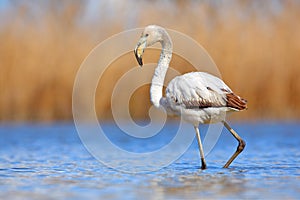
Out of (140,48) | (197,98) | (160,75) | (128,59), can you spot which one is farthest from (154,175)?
(128,59)

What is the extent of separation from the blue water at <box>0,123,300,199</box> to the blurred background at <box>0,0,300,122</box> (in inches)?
123

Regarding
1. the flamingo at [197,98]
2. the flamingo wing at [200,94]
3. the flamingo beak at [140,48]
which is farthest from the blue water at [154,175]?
the flamingo beak at [140,48]

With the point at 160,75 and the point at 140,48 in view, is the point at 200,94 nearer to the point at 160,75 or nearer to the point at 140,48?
the point at 160,75

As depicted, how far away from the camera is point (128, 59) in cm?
1525

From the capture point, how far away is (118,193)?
6344 millimetres

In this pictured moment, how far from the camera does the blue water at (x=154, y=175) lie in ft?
20.9

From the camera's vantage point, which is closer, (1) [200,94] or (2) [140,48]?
(1) [200,94]

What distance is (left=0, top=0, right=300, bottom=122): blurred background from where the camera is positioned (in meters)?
15.7

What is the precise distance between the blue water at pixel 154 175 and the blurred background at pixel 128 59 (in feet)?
10.3

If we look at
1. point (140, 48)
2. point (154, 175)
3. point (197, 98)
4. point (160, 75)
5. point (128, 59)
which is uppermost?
point (128, 59)

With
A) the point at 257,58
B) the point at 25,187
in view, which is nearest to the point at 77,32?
the point at 257,58

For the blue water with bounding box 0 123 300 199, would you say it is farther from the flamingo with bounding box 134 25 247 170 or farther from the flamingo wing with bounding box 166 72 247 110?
the flamingo wing with bounding box 166 72 247 110

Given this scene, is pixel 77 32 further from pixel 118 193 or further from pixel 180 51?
pixel 118 193

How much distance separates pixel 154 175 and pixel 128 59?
25.1 ft
